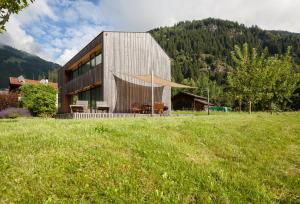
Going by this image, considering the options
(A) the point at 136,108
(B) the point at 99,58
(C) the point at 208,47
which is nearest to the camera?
(A) the point at 136,108

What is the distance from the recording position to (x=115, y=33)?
79.6 feet

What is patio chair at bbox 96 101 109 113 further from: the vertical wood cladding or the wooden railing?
the wooden railing

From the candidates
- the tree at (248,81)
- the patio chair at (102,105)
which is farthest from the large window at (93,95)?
the tree at (248,81)

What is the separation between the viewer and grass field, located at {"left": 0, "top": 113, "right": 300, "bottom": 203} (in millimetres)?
5133

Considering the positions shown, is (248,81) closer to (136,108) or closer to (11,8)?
(136,108)

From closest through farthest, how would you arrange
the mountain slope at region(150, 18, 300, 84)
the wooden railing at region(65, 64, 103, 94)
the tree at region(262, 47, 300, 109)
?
the wooden railing at region(65, 64, 103, 94), the tree at region(262, 47, 300, 109), the mountain slope at region(150, 18, 300, 84)

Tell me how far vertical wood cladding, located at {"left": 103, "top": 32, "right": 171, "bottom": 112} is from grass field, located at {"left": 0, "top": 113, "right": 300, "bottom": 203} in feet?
50.7

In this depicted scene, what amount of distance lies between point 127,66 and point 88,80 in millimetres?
5266

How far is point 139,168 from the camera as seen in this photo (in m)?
6.00

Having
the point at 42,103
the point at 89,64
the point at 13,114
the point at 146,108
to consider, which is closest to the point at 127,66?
the point at 146,108

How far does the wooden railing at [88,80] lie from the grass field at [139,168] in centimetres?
1696

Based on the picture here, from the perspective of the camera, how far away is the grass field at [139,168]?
202 inches

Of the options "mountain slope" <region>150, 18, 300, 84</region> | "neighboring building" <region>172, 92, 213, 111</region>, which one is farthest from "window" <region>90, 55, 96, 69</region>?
"mountain slope" <region>150, 18, 300, 84</region>

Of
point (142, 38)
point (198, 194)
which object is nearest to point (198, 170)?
point (198, 194)
